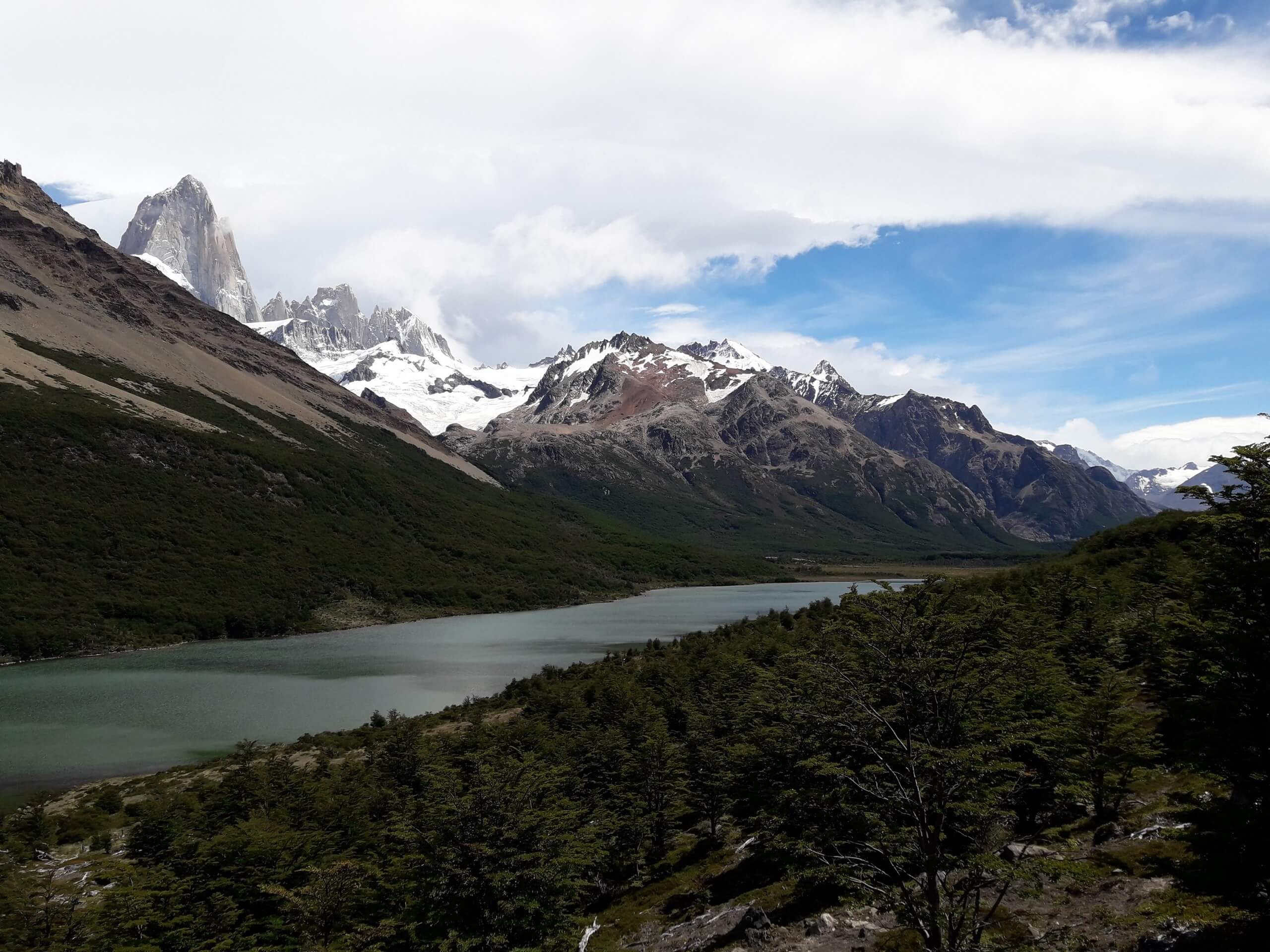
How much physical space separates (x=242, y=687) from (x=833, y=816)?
9742 cm

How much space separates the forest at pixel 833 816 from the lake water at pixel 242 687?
22118mm

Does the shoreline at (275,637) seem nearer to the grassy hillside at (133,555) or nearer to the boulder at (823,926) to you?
the grassy hillside at (133,555)

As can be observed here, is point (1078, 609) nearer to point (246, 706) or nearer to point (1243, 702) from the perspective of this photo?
point (1243, 702)

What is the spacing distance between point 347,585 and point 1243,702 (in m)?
193

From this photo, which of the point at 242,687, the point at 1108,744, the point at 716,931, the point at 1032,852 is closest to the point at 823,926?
the point at 716,931

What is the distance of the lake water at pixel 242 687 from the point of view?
70000mm

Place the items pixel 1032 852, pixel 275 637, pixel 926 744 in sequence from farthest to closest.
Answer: pixel 275 637 < pixel 1032 852 < pixel 926 744

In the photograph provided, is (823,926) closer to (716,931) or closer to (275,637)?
(716,931)

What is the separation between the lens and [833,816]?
22891mm

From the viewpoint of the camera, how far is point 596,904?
35.7 m

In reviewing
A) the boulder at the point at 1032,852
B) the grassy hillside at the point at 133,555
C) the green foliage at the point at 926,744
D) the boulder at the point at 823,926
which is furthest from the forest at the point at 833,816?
the grassy hillside at the point at 133,555

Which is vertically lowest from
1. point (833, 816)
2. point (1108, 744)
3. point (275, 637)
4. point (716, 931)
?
point (275, 637)

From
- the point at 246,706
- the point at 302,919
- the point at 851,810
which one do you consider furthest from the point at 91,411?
the point at 851,810

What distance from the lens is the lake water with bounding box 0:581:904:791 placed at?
70000 millimetres
